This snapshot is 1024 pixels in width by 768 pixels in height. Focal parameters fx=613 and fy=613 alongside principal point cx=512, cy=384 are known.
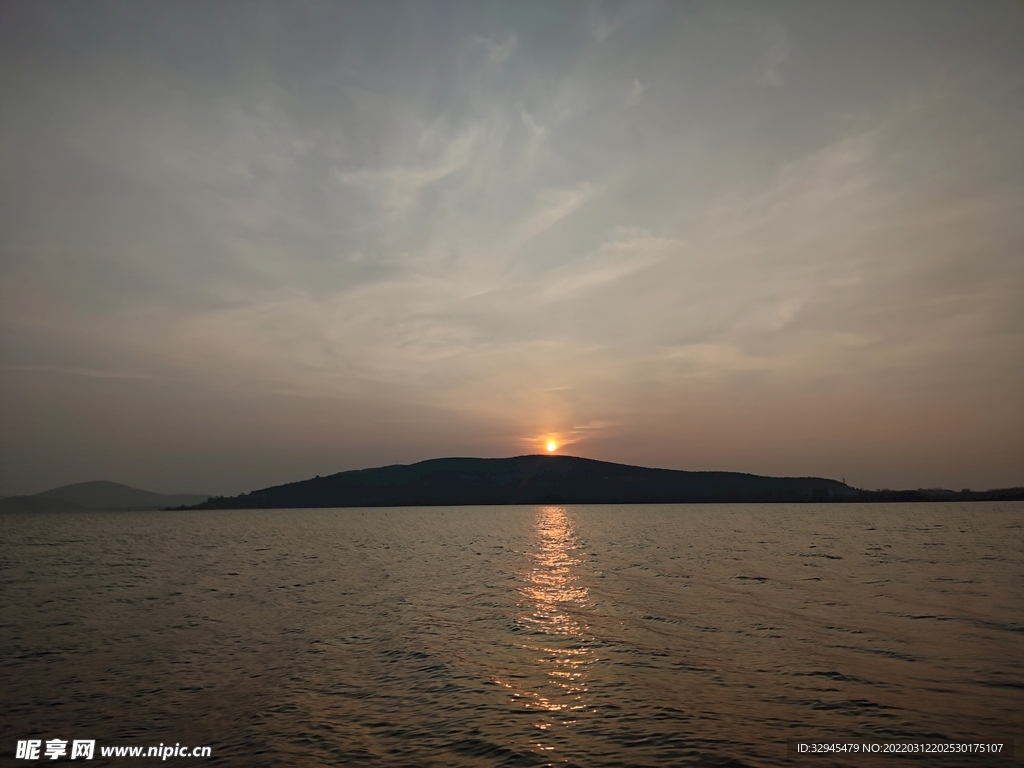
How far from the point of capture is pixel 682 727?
2064cm

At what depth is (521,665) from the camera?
29.1 metres

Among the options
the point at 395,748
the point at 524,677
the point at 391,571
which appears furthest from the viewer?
the point at 391,571

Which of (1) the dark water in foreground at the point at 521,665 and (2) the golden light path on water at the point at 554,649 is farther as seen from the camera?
(2) the golden light path on water at the point at 554,649

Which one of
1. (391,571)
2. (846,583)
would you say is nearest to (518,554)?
(391,571)

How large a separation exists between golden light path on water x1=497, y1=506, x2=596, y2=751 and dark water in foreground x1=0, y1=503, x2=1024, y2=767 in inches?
6.0

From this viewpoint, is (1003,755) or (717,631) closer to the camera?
(1003,755)

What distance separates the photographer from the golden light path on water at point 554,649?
23.1 metres

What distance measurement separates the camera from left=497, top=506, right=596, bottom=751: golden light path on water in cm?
2312

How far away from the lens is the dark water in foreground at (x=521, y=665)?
788 inches

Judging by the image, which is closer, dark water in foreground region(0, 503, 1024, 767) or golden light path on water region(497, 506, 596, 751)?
dark water in foreground region(0, 503, 1024, 767)

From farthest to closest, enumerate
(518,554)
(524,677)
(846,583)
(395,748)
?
(518,554), (846,583), (524,677), (395,748)

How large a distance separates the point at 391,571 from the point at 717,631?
148 ft

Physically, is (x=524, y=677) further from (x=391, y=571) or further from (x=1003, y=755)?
(x=391, y=571)

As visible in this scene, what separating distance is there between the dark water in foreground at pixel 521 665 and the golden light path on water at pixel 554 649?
15 centimetres
